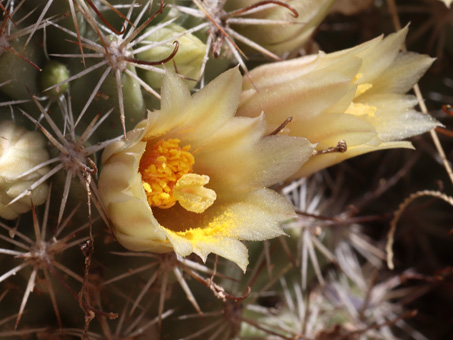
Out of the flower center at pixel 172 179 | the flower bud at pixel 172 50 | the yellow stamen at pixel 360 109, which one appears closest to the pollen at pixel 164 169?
the flower center at pixel 172 179

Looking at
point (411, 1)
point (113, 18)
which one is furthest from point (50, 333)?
point (411, 1)

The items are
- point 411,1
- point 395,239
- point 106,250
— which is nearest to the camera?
point 106,250

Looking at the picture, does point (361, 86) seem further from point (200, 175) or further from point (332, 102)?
point (200, 175)

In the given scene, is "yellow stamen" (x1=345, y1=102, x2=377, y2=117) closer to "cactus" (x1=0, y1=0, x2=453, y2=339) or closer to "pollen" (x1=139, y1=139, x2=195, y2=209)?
"cactus" (x1=0, y1=0, x2=453, y2=339)

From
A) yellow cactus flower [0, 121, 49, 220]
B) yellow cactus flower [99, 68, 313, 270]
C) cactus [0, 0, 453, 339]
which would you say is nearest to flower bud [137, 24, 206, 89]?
cactus [0, 0, 453, 339]

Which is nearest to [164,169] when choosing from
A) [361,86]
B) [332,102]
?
[332,102]

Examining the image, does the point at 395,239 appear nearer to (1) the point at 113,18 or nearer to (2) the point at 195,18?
(2) the point at 195,18

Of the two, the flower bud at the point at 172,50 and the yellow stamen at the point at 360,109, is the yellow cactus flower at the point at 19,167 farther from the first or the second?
the yellow stamen at the point at 360,109
